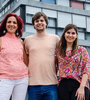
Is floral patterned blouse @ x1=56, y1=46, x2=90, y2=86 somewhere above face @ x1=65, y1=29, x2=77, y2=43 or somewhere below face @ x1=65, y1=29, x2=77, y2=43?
below

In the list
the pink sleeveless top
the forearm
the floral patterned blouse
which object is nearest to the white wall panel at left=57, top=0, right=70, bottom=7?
the pink sleeveless top

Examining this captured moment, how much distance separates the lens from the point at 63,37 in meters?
4.37

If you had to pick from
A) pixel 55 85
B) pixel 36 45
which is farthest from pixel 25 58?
pixel 55 85

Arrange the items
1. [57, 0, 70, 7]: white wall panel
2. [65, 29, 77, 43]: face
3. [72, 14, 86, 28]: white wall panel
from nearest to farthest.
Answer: [65, 29, 77, 43]: face → [57, 0, 70, 7]: white wall panel → [72, 14, 86, 28]: white wall panel

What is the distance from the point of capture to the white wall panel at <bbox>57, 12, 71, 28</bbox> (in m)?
20.2

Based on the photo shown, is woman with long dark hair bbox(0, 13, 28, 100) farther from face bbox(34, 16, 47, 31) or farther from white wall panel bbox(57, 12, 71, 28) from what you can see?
white wall panel bbox(57, 12, 71, 28)

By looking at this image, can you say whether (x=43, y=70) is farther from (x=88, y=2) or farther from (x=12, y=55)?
(x=88, y=2)

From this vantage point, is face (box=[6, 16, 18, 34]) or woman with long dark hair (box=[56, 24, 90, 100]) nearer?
woman with long dark hair (box=[56, 24, 90, 100])

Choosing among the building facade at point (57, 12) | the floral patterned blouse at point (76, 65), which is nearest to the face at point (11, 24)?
the floral patterned blouse at point (76, 65)

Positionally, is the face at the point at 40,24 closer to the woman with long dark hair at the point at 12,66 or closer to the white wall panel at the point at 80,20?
the woman with long dark hair at the point at 12,66

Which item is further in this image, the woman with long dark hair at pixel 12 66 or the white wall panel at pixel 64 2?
the white wall panel at pixel 64 2

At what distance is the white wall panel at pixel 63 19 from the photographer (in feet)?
66.3

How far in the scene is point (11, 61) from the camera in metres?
4.13

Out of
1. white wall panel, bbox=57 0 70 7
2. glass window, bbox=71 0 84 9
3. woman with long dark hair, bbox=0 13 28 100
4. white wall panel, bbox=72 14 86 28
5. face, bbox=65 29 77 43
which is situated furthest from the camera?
glass window, bbox=71 0 84 9
